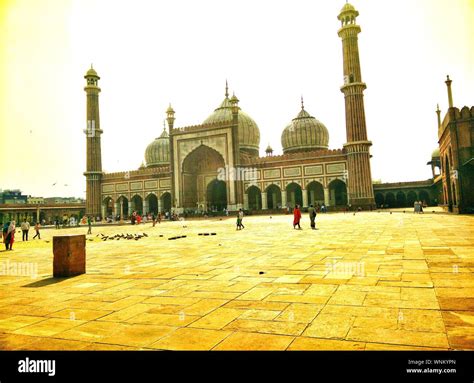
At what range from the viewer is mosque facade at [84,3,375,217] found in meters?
31.8

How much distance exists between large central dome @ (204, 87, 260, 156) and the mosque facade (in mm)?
117

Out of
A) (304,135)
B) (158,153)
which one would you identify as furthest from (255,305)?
(158,153)

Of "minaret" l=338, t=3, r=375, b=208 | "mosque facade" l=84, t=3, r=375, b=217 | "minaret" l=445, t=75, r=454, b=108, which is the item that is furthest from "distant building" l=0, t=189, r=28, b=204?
"minaret" l=445, t=75, r=454, b=108

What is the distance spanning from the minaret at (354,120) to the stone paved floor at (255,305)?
82.9ft

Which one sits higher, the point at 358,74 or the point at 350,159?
the point at 358,74

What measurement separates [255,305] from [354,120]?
30.8m

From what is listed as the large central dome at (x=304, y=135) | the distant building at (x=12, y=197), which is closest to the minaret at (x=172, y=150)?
the large central dome at (x=304, y=135)

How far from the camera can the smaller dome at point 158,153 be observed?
46.2 metres

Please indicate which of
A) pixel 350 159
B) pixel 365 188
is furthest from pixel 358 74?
pixel 365 188

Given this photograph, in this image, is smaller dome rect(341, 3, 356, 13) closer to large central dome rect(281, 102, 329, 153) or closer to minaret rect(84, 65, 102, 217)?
large central dome rect(281, 102, 329, 153)

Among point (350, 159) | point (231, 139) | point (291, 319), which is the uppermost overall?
point (231, 139)
